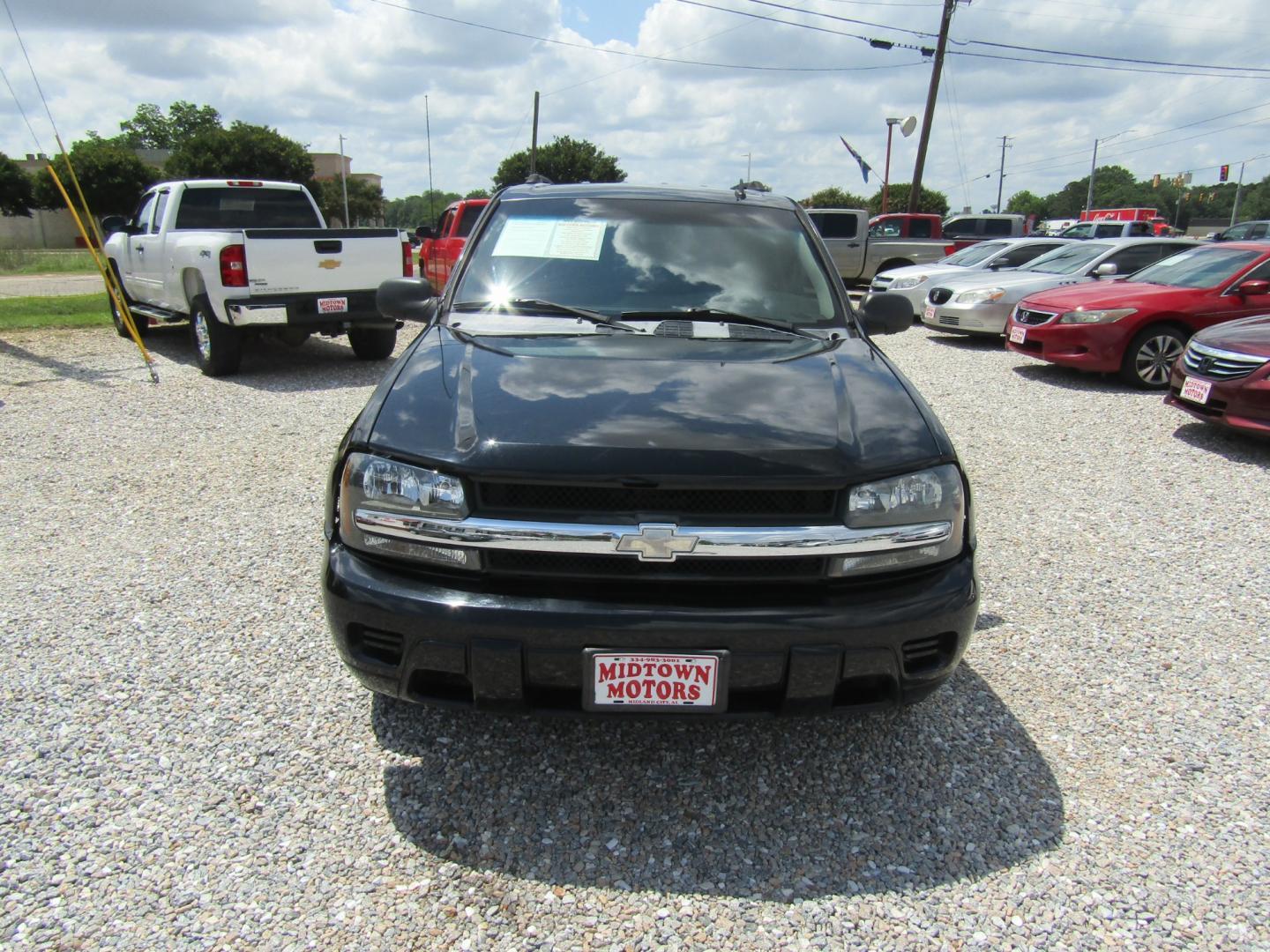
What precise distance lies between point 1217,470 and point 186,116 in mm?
107140

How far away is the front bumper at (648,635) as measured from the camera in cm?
218

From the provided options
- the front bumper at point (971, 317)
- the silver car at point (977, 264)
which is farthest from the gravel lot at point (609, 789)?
the silver car at point (977, 264)

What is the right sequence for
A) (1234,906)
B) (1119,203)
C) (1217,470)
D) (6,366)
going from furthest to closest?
(1119,203), (6,366), (1217,470), (1234,906)

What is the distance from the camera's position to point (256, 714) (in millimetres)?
2977

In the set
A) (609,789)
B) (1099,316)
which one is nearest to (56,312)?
(1099,316)

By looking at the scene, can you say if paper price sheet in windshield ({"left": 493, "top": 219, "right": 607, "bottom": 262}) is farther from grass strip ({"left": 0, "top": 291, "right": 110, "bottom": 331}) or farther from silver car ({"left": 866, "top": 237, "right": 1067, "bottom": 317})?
grass strip ({"left": 0, "top": 291, "right": 110, "bottom": 331})

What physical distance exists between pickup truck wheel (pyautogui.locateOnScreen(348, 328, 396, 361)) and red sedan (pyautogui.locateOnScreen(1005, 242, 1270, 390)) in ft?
24.2

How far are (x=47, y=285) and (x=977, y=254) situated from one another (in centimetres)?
2093

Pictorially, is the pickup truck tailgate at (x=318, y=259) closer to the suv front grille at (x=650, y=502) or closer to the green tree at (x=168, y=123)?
the suv front grille at (x=650, y=502)

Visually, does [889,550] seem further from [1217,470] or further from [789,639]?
[1217,470]

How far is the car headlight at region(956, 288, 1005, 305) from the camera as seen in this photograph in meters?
12.0

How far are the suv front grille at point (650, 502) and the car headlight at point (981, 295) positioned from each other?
35.7ft

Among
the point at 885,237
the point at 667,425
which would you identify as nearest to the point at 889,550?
the point at 667,425

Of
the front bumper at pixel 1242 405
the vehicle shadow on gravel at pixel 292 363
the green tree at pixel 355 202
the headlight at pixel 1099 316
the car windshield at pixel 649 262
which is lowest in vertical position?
the vehicle shadow on gravel at pixel 292 363
